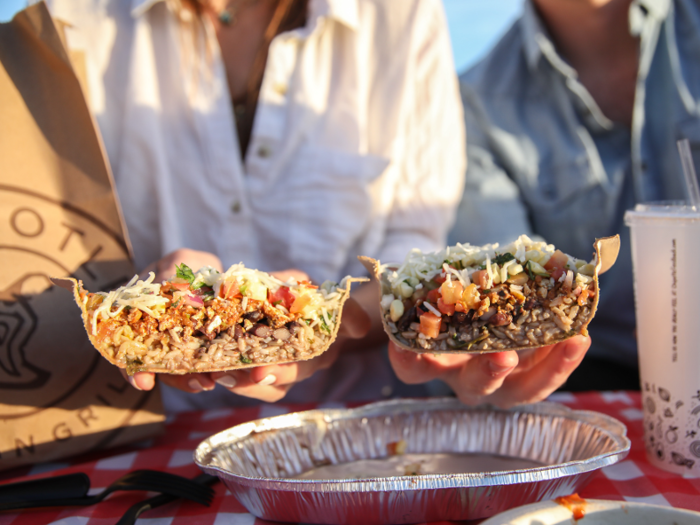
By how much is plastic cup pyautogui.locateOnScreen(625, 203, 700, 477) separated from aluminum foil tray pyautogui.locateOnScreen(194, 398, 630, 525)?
10 cm

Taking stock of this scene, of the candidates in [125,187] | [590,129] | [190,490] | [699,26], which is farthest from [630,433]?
[699,26]

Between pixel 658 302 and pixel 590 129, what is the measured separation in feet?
4.29

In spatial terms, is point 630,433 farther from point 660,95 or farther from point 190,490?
point 660,95

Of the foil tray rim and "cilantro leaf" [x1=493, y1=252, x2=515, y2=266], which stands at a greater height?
"cilantro leaf" [x1=493, y1=252, x2=515, y2=266]

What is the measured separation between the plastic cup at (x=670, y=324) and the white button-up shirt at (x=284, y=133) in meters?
0.77

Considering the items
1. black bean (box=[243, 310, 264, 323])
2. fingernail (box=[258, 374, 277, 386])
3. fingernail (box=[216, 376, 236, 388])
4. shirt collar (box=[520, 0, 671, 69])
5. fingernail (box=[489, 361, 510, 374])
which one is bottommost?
fingernail (box=[489, 361, 510, 374])

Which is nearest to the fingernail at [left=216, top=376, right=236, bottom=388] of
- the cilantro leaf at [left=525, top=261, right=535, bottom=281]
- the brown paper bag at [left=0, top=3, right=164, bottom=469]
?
the brown paper bag at [left=0, top=3, right=164, bottom=469]

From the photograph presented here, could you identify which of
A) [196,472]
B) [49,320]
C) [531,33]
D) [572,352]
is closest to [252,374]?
[196,472]

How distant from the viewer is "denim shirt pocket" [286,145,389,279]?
5.18 ft

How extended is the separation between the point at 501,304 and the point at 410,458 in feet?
1.27

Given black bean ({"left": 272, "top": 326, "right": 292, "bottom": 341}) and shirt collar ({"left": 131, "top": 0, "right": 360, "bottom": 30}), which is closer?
black bean ({"left": 272, "top": 326, "right": 292, "bottom": 341})

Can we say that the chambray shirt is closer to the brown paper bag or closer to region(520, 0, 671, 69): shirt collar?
region(520, 0, 671, 69): shirt collar

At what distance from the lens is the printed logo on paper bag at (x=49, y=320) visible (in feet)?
3.34

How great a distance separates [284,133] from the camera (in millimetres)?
1589
